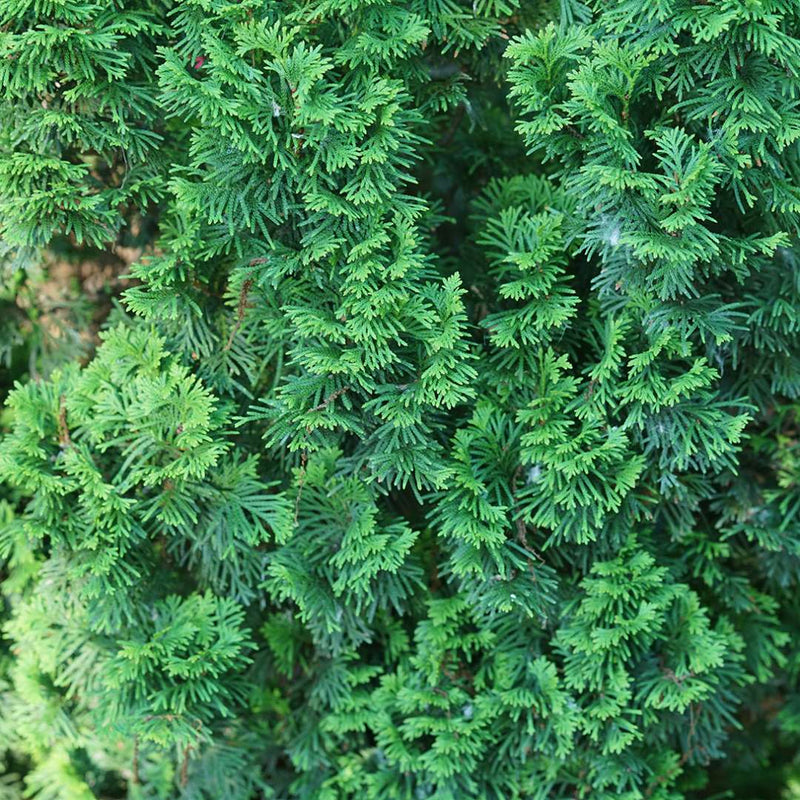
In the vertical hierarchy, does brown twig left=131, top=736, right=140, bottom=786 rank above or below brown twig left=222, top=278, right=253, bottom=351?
below

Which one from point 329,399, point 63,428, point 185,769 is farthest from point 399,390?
point 185,769

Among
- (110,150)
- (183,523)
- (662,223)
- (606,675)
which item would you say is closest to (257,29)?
(110,150)

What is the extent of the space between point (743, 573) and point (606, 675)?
399 millimetres

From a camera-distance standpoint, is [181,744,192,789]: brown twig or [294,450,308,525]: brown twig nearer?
[294,450,308,525]: brown twig

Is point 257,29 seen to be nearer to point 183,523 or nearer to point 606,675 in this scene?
point 183,523

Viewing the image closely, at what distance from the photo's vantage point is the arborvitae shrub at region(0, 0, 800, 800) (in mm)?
1202

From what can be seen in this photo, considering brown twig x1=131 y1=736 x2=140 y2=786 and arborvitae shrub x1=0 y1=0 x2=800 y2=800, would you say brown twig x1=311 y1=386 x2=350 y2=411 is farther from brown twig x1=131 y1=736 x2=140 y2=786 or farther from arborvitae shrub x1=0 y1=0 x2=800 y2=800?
brown twig x1=131 y1=736 x2=140 y2=786

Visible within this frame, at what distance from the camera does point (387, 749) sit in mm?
1462

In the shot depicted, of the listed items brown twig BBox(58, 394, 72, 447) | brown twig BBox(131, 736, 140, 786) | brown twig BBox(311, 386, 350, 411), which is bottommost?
brown twig BBox(131, 736, 140, 786)

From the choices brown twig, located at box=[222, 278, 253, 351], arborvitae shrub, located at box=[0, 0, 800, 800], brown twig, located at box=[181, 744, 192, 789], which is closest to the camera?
arborvitae shrub, located at box=[0, 0, 800, 800]

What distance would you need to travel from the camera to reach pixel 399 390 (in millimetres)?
1308

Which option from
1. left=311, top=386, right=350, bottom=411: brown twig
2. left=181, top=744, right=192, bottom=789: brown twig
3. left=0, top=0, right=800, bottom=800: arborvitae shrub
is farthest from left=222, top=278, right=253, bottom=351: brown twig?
left=181, top=744, right=192, bottom=789: brown twig

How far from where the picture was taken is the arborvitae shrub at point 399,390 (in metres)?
1.20

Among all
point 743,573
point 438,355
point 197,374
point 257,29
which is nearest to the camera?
point 257,29
